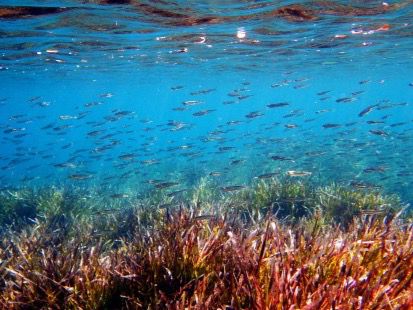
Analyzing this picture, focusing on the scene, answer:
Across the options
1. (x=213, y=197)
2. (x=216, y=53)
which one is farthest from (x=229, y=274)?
(x=216, y=53)

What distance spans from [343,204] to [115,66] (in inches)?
924

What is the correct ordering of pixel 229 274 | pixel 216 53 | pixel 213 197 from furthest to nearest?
pixel 216 53
pixel 213 197
pixel 229 274

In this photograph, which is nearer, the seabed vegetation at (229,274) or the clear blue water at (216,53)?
the seabed vegetation at (229,274)

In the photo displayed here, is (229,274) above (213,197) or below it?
above

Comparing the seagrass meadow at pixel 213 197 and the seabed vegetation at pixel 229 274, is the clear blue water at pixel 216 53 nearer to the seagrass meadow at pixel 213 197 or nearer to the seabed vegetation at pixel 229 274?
the seagrass meadow at pixel 213 197

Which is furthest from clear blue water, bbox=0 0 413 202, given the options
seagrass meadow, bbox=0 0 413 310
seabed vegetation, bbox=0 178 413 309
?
seabed vegetation, bbox=0 178 413 309

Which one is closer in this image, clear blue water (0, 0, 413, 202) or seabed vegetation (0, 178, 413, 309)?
seabed vegetation (0, 178, 413, 309)

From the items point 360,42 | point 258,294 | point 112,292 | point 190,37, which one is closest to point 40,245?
point 112,292

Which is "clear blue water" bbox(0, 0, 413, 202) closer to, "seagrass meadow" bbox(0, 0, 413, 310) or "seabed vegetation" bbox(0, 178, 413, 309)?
"seagrass meadow" bbox(0, 0, 413, 310)

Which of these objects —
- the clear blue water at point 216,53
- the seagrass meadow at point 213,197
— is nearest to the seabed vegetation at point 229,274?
the seagrass meadow at point 213,197

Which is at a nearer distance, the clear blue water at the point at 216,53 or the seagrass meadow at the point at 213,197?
the seagrass meadow at the point at 213,197

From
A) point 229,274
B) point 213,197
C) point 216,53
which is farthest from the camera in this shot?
point 216,53

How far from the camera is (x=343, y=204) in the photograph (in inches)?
442

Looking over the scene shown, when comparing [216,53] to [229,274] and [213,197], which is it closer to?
[213,197]
